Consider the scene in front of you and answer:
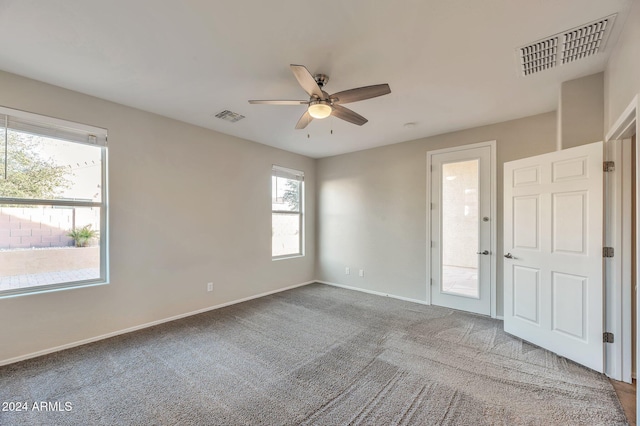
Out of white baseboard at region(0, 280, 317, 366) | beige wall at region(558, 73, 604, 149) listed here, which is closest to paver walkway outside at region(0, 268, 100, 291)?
white baseboard at region(0, 280, 317, 366)

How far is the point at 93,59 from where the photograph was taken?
7.41ft

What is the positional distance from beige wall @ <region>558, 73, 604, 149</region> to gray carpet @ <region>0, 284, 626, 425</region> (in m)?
2.14

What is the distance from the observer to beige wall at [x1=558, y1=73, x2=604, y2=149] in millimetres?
2486

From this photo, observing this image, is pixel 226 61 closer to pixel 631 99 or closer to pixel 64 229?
pixel 64 229

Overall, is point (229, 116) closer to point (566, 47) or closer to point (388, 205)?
point (388, 205)

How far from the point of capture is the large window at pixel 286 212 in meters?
5.04

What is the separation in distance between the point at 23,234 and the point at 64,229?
297mm

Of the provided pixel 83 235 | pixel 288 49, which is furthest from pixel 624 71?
pixel 83 235

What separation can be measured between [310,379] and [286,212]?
11.1ft

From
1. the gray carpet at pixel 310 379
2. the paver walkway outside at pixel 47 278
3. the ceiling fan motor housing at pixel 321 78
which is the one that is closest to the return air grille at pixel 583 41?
the ceiling fan motor housing at pixel 321 78

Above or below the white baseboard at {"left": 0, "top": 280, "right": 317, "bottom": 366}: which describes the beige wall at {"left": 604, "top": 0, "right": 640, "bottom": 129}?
above

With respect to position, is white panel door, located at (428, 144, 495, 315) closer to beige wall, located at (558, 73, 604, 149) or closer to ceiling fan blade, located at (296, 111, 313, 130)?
beige wall, located at (558, 73, 604, 149)

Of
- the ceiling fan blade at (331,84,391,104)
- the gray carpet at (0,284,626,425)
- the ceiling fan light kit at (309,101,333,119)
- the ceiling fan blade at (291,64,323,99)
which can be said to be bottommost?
the gray carpet at (0,284,626,425)

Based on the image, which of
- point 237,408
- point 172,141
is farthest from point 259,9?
point 237,408
